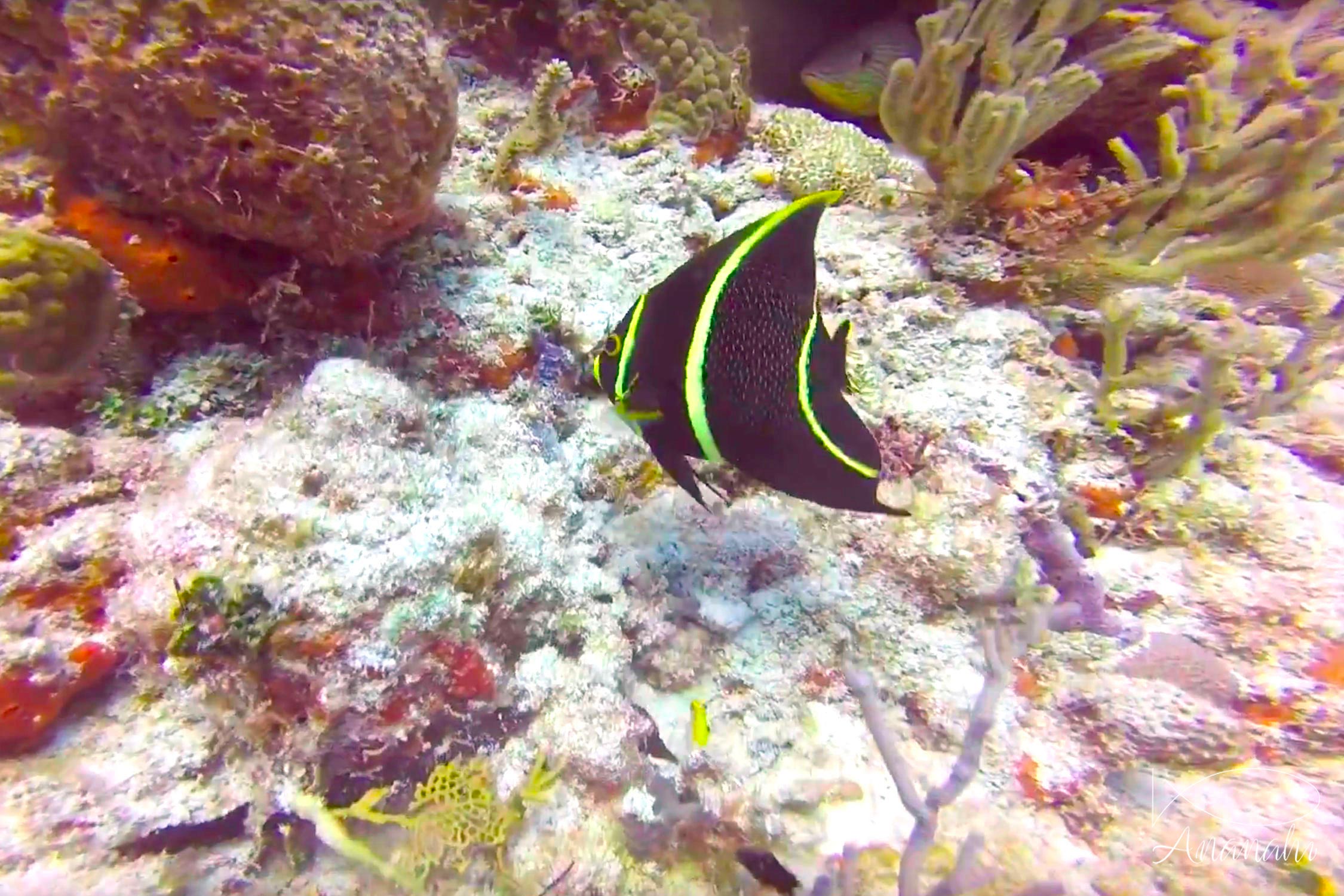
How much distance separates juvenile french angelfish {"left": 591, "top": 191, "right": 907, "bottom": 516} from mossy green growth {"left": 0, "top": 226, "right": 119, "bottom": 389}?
133 centimetres

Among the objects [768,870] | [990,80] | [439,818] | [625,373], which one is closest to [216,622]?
[439,818]

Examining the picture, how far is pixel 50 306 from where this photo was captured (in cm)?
174

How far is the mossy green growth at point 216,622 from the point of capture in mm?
1555

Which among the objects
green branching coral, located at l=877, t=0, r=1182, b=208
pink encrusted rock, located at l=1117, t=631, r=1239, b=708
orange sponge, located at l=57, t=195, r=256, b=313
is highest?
green branching coral, located at l=877, t=0, r=1182, b=208

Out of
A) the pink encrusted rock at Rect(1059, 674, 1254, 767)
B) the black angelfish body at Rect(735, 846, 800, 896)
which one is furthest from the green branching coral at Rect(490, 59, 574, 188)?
the pink encrusted rock at Rect(1059, 674, 1254, 767)

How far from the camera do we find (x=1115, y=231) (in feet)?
9.09

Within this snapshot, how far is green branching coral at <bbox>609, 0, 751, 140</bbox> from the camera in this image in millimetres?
2996

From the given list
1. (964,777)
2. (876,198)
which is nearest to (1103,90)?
(876,198)

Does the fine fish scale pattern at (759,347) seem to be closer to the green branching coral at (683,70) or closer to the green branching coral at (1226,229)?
Result: the green branching coral at (1226,229)

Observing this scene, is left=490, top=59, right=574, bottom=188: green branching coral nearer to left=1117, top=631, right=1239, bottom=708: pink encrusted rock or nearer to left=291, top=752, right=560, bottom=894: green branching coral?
left=291, top=752, right=560, bottom=894: green branching coral

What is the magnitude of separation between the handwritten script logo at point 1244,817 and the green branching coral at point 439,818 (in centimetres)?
174

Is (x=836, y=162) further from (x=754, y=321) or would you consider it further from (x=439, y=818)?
(x=439, y=818)

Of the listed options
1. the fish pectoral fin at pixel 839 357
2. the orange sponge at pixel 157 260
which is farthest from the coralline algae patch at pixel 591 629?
the fish pectoral fin at pixel 839 357

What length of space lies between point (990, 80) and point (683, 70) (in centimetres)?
121
